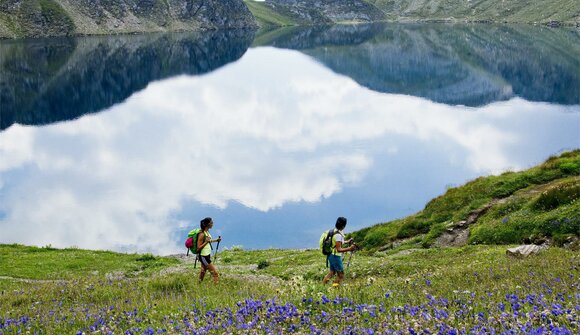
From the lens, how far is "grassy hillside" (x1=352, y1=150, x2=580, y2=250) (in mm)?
27359

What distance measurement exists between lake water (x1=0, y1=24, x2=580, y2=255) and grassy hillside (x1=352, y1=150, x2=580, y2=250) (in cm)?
1416

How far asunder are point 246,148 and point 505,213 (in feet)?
183

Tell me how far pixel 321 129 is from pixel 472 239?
69.5 m

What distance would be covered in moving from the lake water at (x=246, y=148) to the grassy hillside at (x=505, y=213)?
557 inches

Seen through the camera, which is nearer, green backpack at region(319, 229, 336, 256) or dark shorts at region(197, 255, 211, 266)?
green backpack at region(319, 229, 336, 256)

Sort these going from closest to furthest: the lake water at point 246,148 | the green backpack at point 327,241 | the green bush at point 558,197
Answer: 1. the green backpack at point 327,241
2. the green bush at point 558,197
3. the lake water at point 246,148

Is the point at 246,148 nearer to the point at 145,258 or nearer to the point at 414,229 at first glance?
the point at 145,258

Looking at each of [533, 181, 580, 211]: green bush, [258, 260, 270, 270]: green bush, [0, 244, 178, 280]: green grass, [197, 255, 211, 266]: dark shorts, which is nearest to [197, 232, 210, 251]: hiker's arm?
[197, 255, 211, 266]: dark shorts

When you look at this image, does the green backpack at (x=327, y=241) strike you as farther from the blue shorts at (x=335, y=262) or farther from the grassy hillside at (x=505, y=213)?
the grassy hillside at (x=505, y=213)

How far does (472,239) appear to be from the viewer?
30016 mm

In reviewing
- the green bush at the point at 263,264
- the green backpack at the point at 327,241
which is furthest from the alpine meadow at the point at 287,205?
the green bush at the point at 263,264

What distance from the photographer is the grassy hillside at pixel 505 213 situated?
27.4 m

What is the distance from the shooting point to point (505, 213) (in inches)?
1265

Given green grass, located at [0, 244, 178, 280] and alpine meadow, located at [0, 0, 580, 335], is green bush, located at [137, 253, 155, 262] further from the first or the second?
alpine meadow, located at [0, 0, 580, 335]
